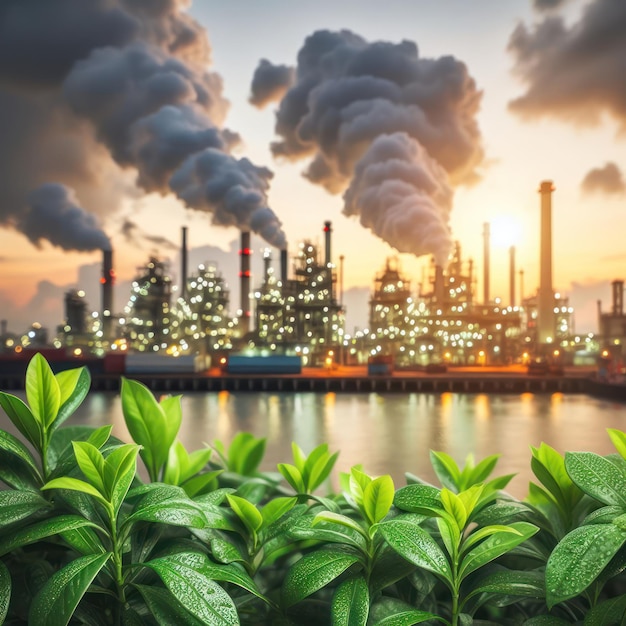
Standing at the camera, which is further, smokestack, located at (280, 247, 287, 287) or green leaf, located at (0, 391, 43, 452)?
smokestack, located at (280, 247, 287, 287)

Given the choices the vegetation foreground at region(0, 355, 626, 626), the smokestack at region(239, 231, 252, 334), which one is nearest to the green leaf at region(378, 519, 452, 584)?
the vegetation foreground at region(0, 355, 626, 626)

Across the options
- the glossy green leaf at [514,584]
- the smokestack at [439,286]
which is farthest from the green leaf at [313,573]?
the smokestack at [439,286]

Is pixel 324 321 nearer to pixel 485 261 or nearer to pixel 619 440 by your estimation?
pixel 485 261

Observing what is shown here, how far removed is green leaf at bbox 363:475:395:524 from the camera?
1.00m

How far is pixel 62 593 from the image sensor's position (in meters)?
0.80

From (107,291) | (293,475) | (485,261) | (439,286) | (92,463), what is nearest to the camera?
(92,463)

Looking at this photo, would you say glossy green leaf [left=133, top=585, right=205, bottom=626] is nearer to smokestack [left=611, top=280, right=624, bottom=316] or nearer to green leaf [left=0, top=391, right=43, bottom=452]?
green leaf [left=0, top=391, right=43, bottom=452]

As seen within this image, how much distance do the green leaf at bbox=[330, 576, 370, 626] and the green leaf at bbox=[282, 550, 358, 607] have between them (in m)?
0.03

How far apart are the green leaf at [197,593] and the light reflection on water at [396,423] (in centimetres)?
815

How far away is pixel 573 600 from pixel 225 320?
40.1m

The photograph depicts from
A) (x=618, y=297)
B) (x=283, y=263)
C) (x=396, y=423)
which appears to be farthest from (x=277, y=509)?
(x=283, y=263)

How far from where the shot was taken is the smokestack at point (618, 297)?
1601 inches

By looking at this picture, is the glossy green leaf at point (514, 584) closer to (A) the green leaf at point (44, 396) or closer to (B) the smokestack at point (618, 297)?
(A) the green leaf at point (44, 396)

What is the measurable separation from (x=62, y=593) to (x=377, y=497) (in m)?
0.52
